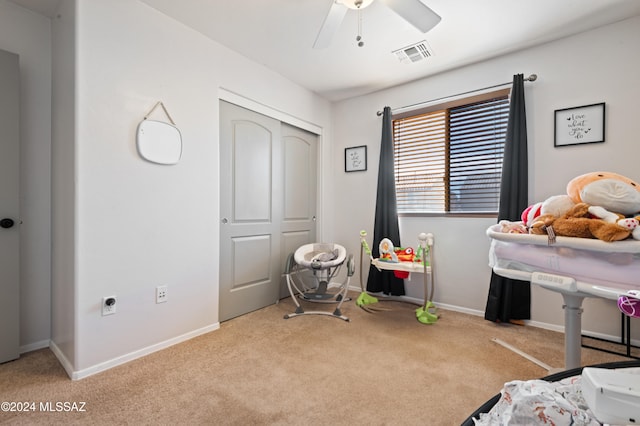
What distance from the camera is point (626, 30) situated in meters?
2.11

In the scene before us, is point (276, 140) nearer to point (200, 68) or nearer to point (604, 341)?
point (200, 68)

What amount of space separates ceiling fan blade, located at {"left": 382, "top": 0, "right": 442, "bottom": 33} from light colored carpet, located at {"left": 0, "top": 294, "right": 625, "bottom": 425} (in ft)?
6.73

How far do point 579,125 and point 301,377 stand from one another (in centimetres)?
274

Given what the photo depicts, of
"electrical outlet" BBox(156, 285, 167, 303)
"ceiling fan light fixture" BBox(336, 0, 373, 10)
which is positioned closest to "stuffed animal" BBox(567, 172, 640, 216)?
"ceiling fan light fixture" BBox(336, 0, 373, 10)

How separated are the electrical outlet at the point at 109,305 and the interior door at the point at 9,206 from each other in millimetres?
595

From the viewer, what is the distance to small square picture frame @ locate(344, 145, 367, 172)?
3.46 meters

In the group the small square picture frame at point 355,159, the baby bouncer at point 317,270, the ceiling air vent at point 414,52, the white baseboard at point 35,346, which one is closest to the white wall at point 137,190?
the white baseboard at point 35,346

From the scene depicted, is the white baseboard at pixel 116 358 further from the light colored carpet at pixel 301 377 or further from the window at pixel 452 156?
the window at pixel 452 156

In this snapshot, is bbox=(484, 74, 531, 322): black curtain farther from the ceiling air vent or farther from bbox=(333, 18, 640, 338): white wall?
the ceiling air vent

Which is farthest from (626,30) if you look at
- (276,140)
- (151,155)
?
(151,155)

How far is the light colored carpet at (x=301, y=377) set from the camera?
4.54ft

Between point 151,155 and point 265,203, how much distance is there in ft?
3.83

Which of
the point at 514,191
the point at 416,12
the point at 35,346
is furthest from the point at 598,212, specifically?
the point at 35,346

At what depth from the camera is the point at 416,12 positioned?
5.38ft
